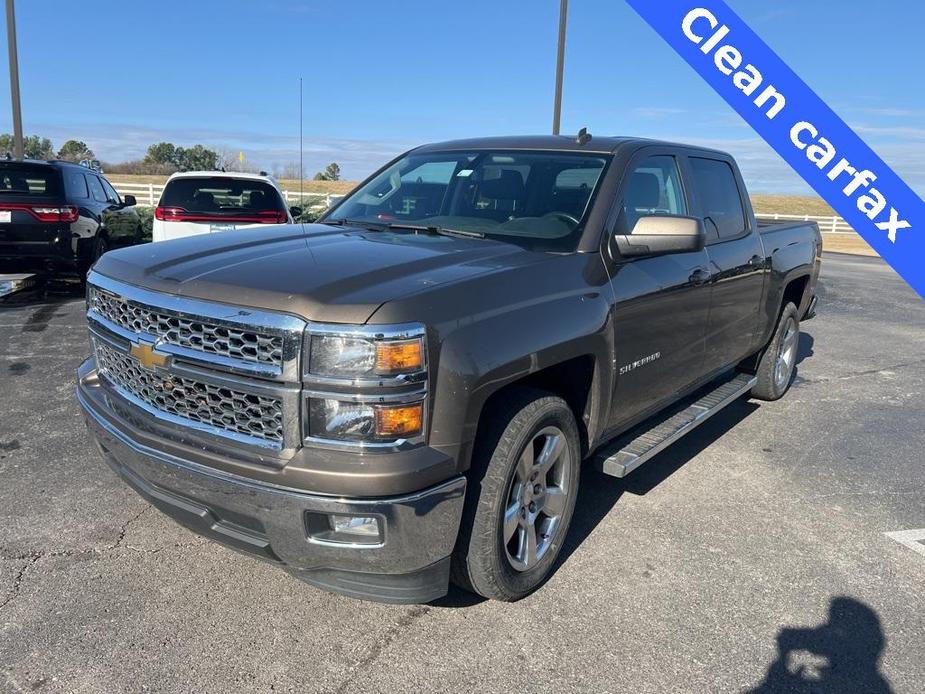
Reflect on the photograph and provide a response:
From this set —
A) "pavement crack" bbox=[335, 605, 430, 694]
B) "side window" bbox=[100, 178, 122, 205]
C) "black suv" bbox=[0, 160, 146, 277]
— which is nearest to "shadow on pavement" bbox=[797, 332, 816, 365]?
"pavement crack" bbox=[335, 605, 430, 694]

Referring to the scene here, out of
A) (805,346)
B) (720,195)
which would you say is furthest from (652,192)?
(805,346)

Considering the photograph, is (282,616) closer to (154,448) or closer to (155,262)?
(154,448)

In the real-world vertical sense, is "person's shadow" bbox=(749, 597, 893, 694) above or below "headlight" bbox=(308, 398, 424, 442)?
below

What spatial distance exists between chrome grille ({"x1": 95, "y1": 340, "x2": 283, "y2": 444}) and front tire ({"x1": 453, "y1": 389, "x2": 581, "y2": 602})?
798 millimetres

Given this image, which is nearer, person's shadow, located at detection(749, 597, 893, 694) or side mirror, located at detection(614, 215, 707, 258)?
person's shadow, located at detection(749, 597, 893, 694)

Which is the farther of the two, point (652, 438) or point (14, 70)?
point (14, 70)

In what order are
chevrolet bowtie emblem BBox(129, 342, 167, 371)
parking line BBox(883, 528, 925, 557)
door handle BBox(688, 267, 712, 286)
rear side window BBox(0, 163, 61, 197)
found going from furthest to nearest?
rear side window BBox(0, 163, 61, 197), door handle BBox(688, 267, 712, 286), parking line BBox(883, 528, 925, 557), chevrolet bowtie emblem BBox(129, 342, 167, 371)

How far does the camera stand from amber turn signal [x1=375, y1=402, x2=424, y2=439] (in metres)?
2.41

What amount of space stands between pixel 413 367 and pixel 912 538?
123 inches

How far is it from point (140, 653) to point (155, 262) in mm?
1508

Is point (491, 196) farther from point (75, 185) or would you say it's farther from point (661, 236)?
point (75, 185)

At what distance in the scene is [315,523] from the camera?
97.4 inches

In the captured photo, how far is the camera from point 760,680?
2.69 metres

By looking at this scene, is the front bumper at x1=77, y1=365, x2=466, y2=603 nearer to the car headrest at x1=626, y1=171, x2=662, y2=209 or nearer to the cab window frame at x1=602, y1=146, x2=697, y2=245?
the cab window frame at x1=602, y1=146, x2=697, y2=245
